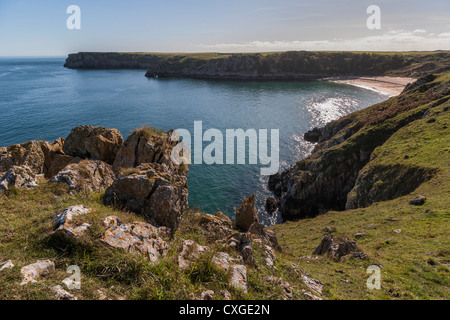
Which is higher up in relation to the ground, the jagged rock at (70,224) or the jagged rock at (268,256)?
the jagged rock at (70,224)

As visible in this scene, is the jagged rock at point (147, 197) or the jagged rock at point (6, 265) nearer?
the jagged rock at point (6, 265)

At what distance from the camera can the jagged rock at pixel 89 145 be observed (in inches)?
A: 907

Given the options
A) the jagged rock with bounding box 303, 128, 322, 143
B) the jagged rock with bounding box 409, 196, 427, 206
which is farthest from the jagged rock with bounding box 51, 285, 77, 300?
the jagged rock with bounding box 303, 128, 322, 143

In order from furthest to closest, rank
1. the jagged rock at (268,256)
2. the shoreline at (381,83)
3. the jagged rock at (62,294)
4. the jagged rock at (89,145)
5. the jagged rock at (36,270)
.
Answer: the shoreline at (381,83) < the jagged rock at (89,145) < the jagged rock at (268,256) < the jagged rock at (36,270) < the jagged rock at (62,294)

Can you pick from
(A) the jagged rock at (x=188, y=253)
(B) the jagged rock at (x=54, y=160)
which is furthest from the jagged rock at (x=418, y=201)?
(B) the jagged rock at (x=54, y=160)

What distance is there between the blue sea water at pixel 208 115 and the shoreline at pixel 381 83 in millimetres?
9021

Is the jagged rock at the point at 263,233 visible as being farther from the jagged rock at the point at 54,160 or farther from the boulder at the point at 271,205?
the boulder at the point at 271,205

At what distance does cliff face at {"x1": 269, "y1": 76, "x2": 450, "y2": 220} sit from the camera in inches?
1219

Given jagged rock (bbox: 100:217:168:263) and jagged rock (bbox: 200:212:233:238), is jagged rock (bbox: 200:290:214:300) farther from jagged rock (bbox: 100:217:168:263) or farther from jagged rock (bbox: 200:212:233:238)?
jagged rock (bbox: 200:212:233:238)

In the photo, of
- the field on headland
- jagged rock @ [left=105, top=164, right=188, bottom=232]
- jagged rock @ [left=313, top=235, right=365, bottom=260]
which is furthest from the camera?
jagged rock @ [left=313, top=235, right=365, bottom=260]

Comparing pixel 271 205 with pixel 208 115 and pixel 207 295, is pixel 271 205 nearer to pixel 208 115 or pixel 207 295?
pixel 207 295

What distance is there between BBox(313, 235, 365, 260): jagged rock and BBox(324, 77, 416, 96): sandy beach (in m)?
136

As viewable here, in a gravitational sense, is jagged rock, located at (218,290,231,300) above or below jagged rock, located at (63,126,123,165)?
below

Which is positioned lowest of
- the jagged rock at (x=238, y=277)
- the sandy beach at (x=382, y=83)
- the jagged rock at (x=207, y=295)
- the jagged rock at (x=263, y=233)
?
the jagged rock at (x=263, y=233)
